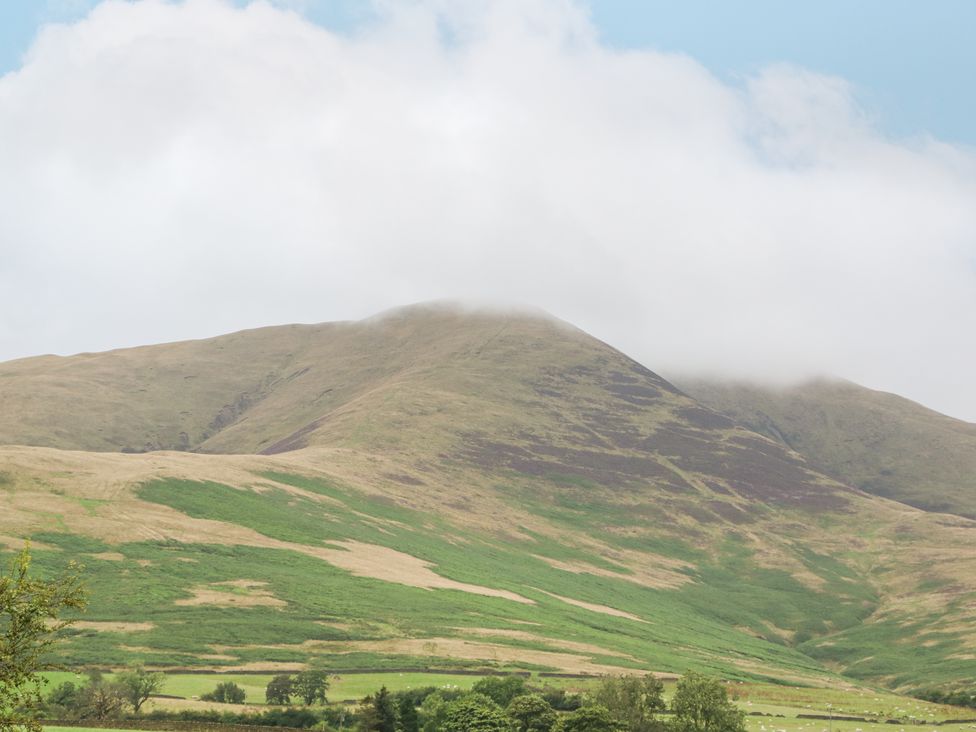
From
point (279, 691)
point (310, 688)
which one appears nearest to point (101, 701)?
point (279, 691)

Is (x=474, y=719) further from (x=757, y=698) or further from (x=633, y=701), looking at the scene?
(x=757, y=698)

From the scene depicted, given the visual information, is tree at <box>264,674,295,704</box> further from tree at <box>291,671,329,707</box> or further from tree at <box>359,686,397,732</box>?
tree at <box>359,686,397,732</box>

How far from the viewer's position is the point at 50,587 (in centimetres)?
2950

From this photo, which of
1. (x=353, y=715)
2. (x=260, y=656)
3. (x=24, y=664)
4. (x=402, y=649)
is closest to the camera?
(x=24, y=664)

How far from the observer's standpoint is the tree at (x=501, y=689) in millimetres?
75875

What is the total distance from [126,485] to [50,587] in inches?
5279

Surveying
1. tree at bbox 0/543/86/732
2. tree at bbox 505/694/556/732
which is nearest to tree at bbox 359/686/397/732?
tree at bbox 505/694/556/732

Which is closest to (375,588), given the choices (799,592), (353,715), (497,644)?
(497,644)

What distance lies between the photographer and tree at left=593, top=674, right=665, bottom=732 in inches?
2655

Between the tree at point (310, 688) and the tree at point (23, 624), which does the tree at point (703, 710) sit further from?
the tree at point (23, 624)

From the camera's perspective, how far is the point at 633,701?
69562mm

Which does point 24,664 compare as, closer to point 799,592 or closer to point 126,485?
point 126,485

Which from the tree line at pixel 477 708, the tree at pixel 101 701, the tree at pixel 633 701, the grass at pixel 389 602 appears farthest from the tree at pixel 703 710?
the grass at pixel 389 602

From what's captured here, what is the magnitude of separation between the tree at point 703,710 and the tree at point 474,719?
13.1 meters
